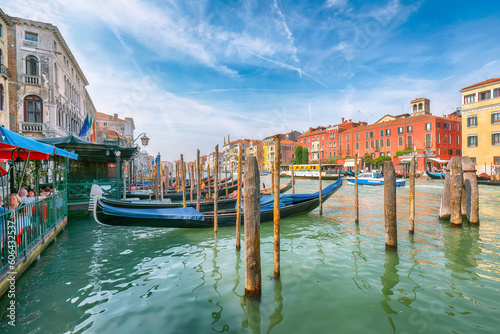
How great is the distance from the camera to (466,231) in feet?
25.9

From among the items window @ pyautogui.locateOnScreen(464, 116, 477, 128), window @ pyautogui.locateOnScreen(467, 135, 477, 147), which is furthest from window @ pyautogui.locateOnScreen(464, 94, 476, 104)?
window @ pyautogui.locateOnScreen(467, 135, 477, 147)

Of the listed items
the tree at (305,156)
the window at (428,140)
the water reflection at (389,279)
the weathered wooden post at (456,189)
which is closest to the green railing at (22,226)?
the water reflection at (389,279)

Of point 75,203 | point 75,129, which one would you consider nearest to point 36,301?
point 75,203

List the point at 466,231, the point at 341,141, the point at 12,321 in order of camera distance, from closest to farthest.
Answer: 1. the point at 12,321
2. the point at 466,231
3. the point at 341,141

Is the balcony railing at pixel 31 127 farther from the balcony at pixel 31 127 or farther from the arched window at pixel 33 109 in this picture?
the arched window at pixel 33 109

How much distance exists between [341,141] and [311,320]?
163ft

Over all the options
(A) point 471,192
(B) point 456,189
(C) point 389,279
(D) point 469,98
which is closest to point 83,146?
(C) point 389,279

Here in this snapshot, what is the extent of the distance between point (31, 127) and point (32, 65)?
4.79 meters

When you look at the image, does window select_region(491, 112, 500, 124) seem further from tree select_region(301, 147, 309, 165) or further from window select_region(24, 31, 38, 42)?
window select_region(24, 31, 38, 42)

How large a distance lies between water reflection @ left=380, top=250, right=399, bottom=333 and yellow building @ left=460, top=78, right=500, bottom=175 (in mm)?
30561

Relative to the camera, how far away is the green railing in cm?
391

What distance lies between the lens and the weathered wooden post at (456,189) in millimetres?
7812

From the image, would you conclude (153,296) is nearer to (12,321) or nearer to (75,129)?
(12,321)

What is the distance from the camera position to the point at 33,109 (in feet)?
62.5
